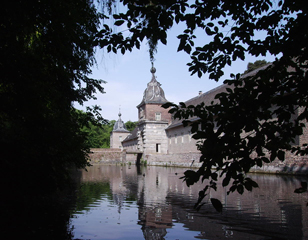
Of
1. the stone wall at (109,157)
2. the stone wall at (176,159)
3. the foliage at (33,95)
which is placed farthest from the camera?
the stone wall at (109,157)

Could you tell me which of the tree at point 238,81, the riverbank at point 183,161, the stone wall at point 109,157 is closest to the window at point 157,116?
the riverbank at point 183,161

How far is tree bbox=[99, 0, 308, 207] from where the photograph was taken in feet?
10.5

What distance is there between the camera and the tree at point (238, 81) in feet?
10.5

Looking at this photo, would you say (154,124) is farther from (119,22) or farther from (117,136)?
(119,22)

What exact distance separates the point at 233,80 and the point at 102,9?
8.07 ft

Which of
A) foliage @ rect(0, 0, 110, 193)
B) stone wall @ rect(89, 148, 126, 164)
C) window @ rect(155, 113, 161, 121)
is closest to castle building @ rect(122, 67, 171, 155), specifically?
window @ rect(155, 113, 161, 121)

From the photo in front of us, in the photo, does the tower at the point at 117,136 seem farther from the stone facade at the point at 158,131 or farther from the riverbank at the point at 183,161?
the stone facade at the point at 158,131

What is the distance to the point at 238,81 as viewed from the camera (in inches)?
151

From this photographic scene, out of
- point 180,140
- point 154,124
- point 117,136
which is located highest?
point 117,136

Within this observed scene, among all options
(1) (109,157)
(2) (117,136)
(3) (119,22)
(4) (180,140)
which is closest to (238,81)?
(3) (119,22)

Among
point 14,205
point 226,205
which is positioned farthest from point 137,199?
point 14,205

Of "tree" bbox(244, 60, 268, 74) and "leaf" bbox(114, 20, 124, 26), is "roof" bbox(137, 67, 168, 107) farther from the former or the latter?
"leaf" bbox(114, 20, 124, 26)

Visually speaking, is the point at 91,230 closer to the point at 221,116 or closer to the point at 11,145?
the point at 11,145

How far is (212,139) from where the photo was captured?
3123 mm
